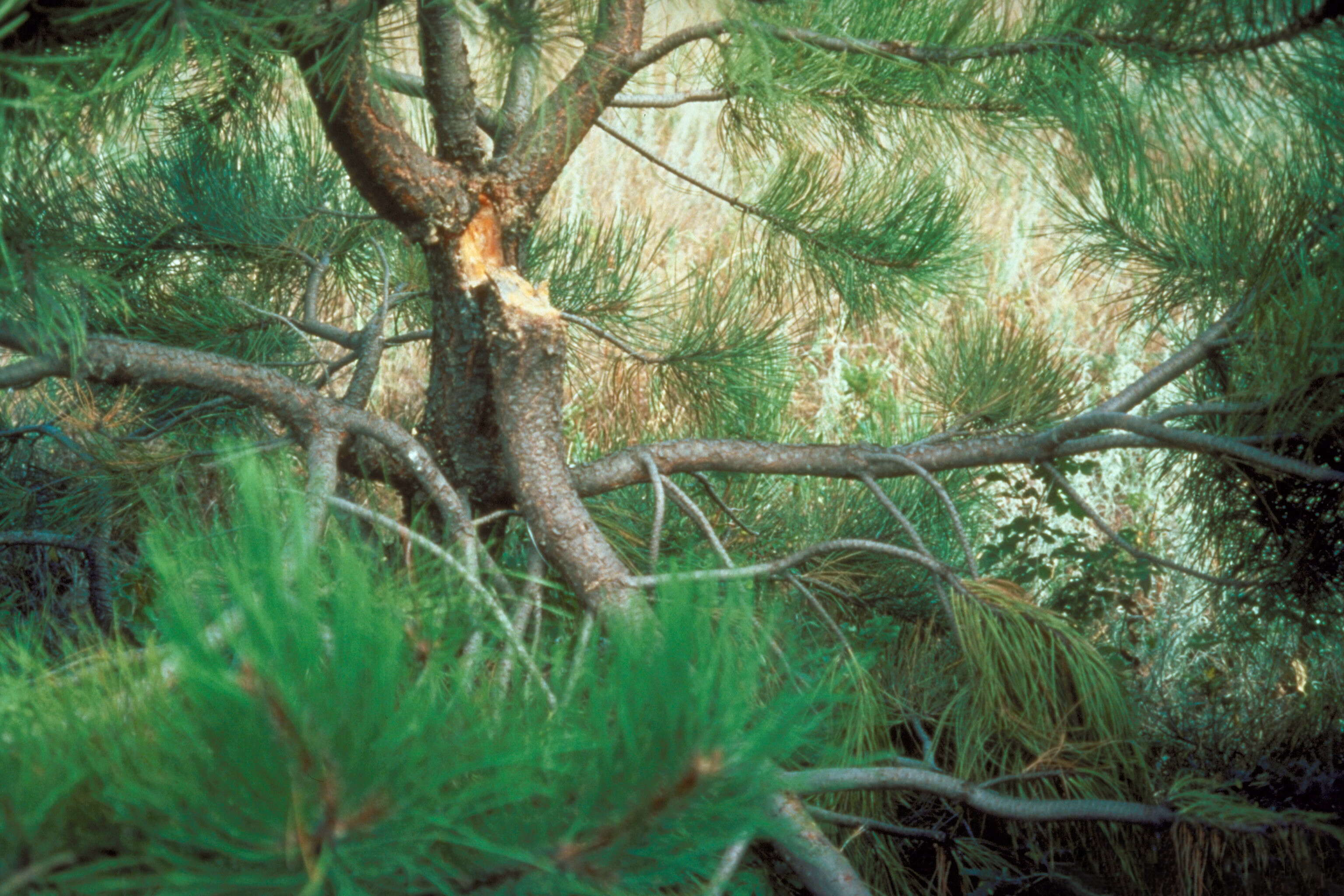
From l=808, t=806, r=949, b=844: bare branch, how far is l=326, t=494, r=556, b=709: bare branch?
212mm

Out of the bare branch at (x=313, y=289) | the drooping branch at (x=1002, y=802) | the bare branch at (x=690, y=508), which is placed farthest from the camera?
the bare branch at (x=313, y=289)

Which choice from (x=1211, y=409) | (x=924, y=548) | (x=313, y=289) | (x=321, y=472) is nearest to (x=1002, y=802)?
(x=924, y=548)

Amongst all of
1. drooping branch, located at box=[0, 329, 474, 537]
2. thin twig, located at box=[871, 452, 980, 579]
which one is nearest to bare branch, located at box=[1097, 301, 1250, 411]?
thin twig, located at box=[871, 452, 980, 579]

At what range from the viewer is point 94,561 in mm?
1073

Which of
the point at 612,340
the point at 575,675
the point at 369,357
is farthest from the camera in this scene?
the point at 612,340

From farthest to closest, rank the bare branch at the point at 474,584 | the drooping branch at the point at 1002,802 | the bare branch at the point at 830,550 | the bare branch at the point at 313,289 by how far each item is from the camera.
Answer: the bare branch at the point at 313,289 < the bare branch at the point at 830,550 < the drooping branch at the point at 1002,802 < the bare branch at the point at 474,584

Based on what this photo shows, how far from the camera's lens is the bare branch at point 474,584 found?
467 millimetres

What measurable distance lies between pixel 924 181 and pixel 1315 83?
0.57 m

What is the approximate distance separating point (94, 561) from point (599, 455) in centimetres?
54

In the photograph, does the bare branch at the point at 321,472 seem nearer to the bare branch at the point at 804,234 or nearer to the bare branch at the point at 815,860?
the bare branch at the point at 815,860

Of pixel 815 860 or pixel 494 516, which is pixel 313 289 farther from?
pixel 815 860

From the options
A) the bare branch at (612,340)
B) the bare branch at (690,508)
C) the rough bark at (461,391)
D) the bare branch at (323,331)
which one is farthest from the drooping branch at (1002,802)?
the bare branch at (323,331)

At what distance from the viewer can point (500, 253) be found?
85 cm

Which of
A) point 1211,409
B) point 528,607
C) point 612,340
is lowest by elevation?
point 528,607
